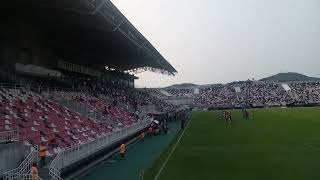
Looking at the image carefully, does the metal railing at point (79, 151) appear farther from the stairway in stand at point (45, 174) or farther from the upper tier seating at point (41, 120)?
the upper tier seating at point (41, 120)

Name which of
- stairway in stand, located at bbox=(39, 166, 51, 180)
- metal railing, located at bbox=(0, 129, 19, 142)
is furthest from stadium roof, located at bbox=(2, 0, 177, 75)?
stairway in stand, located at bbox=(39, 166, 51, 180)

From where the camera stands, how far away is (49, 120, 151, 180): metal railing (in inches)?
691

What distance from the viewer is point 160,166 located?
22.7 meters

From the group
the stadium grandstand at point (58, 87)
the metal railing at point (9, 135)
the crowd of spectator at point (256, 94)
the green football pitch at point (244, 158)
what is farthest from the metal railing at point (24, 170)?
the crowd of spectator at point (256, 94)

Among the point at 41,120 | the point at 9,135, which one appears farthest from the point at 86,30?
the point at 9,135

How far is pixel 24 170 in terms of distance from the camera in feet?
55.5

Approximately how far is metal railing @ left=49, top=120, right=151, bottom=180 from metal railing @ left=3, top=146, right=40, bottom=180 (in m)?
0.74

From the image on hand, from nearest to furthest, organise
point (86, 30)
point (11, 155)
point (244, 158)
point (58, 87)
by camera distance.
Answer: point (11, 155)
point (244, 158)
point (58, 87)
point (86, 30)

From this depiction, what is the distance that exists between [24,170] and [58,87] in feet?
68.4

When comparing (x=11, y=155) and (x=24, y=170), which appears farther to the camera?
(x=24, y=170)

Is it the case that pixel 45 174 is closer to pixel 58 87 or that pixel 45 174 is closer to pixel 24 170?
pixel 24 170

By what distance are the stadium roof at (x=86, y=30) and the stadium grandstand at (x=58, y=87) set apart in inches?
2.3

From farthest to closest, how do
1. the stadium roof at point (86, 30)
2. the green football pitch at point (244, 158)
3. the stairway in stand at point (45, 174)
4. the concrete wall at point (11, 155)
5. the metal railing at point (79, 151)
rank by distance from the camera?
the stadium roof at point (86, 30)
the green football pitch at point (244, 158)
the metal railing at point (79, 151)
the stairway in stand at point (45, 174)
the concrete wall at point (11, 155)

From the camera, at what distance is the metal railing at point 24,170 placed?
1591cm
